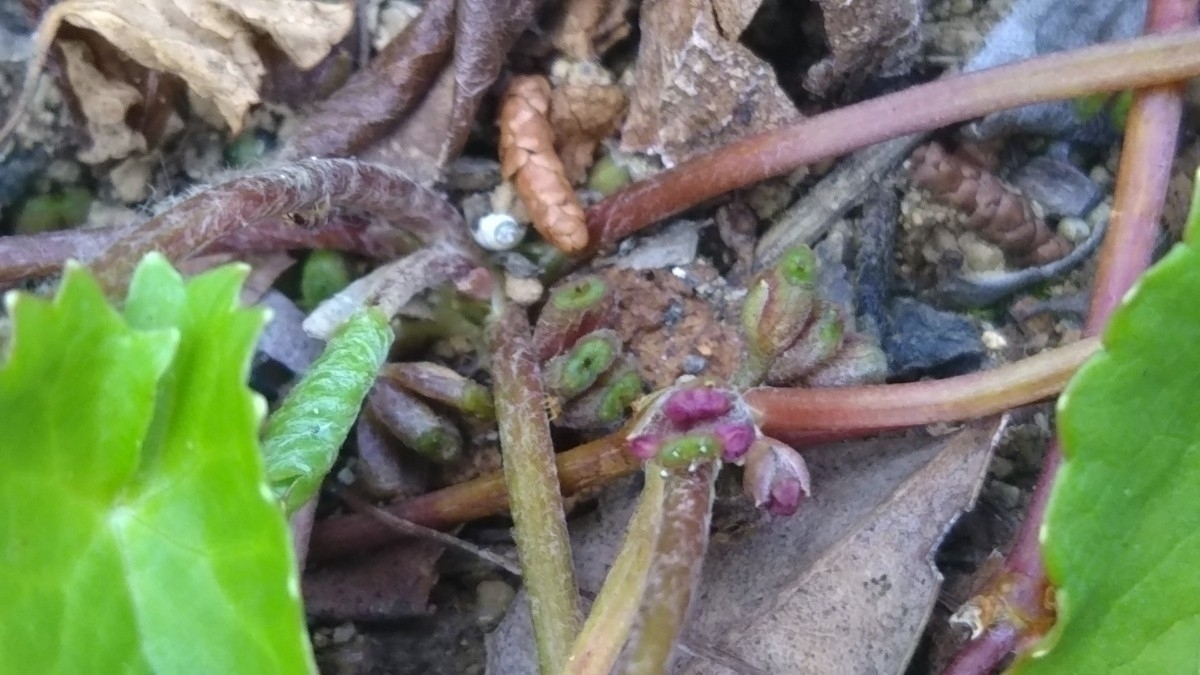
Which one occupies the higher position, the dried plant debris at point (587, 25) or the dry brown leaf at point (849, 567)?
the dried plant debris at point (587, 25)

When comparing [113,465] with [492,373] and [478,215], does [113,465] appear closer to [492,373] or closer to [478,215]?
[492,373]

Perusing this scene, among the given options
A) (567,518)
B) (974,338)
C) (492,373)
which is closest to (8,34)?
(492,373)

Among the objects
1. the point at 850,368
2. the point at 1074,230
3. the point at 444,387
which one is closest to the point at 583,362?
the point at 444,387

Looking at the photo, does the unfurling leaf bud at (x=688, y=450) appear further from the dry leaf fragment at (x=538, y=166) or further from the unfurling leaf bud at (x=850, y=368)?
the dry leaf fragment at (x=538, y=166)

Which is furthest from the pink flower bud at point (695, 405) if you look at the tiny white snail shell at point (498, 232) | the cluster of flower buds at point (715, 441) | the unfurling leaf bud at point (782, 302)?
the tiny white snail shell at point (498, 232)

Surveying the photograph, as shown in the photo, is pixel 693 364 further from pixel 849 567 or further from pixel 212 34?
pixel 212 34
